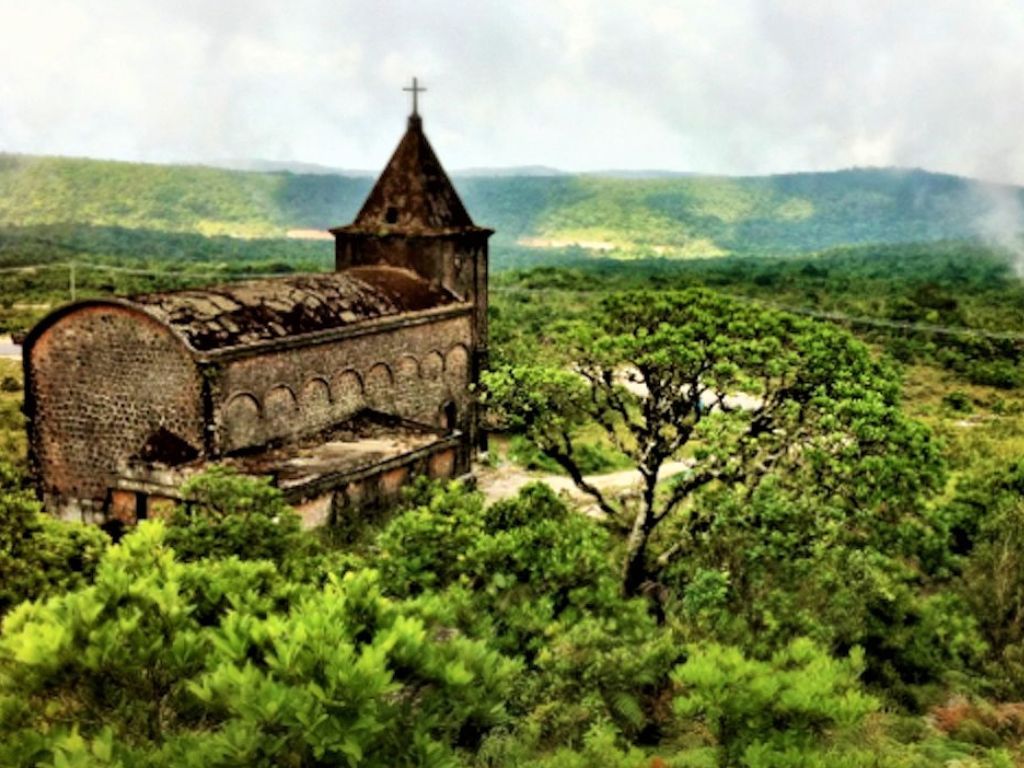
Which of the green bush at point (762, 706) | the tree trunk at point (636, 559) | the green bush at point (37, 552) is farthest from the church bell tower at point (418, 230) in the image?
the green bush at point (762, 706)

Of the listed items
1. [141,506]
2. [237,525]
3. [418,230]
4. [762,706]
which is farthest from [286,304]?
[762,706]

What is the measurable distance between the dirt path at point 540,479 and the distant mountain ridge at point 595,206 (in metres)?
82.9

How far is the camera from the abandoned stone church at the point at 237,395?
16.5 metres

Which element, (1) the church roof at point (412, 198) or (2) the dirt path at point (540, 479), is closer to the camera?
(2) the dirt path at point (540, 479)

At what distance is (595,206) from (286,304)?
11732 cm

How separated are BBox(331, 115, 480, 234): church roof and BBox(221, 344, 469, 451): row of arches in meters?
2.88

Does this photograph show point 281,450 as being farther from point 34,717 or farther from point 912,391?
point 912,391

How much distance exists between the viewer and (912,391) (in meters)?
35.0

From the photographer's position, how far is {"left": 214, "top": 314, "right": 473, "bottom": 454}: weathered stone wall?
17.3 metres

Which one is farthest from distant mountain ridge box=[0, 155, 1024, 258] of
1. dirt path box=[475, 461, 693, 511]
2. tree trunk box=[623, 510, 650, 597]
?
tree trunk box=[623, 510, 650, 597]

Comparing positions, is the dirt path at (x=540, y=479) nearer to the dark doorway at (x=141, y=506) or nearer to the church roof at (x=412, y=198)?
the church roof at (x=412, y=198)

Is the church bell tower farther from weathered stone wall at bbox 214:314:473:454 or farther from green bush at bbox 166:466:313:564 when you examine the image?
green bush at bbox 166:466:313:564

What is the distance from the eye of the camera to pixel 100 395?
17.5 metres

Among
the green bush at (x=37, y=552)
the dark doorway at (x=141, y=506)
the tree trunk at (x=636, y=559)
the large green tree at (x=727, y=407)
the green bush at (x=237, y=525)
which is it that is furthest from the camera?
the dark doorway at (x=141, y=506)
